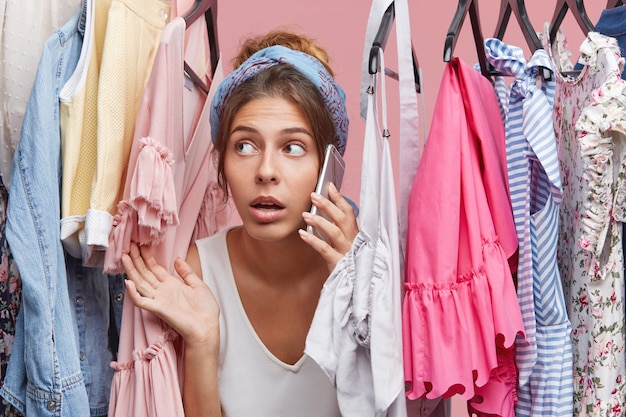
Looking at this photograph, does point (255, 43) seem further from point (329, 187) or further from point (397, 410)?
point (397, 410)

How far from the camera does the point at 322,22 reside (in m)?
2.90

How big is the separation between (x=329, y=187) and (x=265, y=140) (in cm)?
17

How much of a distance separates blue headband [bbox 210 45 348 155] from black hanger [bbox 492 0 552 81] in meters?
0.37

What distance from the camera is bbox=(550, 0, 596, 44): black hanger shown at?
5.33 ft

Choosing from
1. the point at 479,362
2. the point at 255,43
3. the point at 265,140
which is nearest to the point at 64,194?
the point at 265,140

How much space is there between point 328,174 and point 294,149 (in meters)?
0.09

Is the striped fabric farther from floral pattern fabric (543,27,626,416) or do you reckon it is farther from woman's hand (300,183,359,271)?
woman's hand (300,183,359,271)

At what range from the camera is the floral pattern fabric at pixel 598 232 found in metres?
1.40

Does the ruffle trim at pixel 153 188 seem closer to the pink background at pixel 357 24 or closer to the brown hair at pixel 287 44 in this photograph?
the brown hair at pixel 287 44

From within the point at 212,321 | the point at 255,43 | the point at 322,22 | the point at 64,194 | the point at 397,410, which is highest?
the point at 322,22

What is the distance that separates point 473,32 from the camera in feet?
5.25

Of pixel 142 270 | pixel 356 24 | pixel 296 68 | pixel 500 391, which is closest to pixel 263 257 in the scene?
pixel 142 270

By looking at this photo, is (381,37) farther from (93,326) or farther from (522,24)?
(93,326)

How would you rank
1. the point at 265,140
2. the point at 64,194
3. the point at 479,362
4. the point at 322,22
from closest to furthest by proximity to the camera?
the point at 479,362
the point at 64,194
the point at 265,140
the point at 322,22
